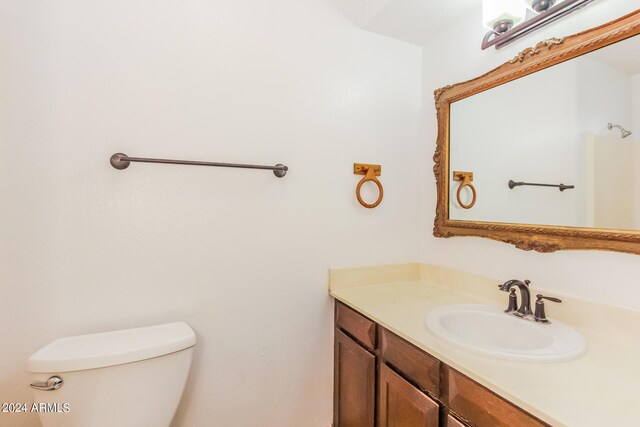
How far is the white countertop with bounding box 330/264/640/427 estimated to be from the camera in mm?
610

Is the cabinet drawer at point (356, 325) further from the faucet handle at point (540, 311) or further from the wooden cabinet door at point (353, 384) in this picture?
the faucet handle at point (540, 311)

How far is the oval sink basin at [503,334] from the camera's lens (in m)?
0.80

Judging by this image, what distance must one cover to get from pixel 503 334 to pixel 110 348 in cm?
140

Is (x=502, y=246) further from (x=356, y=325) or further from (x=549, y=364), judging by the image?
(x=356, y=325)

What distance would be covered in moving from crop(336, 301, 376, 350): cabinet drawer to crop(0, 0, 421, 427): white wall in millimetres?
111

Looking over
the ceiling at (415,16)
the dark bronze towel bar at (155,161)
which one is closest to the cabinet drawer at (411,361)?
the dark bronze towel bar at (155,161)

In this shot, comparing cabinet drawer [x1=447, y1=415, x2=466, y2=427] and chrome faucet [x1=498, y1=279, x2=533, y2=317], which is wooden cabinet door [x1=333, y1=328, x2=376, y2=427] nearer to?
cabinet drawer [x1=447, y1=415, x2=466, y2=427]

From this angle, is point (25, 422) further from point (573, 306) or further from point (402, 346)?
point (573, 306)

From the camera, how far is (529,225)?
3.75 feet

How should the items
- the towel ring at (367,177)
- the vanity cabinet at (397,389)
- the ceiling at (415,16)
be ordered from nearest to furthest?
the vanity cabinet at (397,389), the ceiling at (415,16), the towel ring at (367,177)

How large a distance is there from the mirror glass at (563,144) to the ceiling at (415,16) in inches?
16.9

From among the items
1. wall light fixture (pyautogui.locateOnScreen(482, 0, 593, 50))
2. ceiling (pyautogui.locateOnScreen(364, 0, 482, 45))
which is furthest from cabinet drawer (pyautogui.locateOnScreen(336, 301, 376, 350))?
ceiling (pyautogui.locateOnScreen(364, 0, 482, 45))

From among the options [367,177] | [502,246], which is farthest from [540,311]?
[367,177]

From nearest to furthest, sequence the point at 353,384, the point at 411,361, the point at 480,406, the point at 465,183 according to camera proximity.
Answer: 1. the point at 480,406
2. the point at 411,361
3. the point at 353,384
4. the point at 465,183
